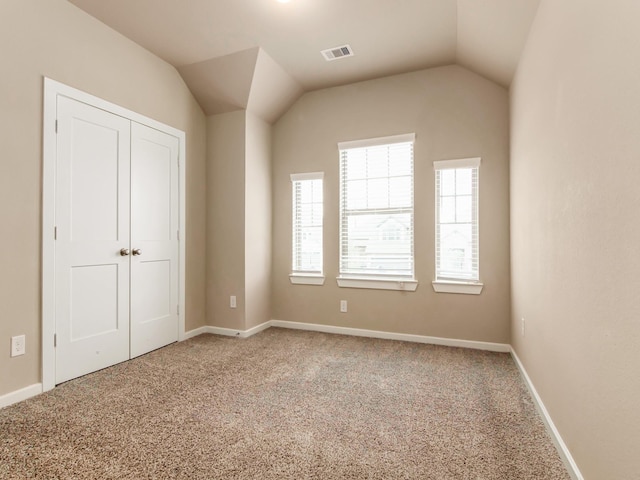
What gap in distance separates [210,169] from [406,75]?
8.04 feet

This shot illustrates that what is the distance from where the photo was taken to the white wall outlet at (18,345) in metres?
2.31

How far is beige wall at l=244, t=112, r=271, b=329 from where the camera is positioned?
3936mm

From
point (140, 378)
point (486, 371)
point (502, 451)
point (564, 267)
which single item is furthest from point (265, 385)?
point (564, 267)

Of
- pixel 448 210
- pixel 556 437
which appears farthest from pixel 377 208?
pixel 556 437

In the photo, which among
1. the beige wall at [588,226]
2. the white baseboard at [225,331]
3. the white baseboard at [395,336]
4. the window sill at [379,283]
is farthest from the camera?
the white baseboard at [225,331]

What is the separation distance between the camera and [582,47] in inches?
59.0

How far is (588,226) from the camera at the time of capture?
4.76ft

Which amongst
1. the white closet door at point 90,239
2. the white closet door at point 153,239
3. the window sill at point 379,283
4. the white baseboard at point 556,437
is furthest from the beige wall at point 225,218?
the white baseboard at point 556,437

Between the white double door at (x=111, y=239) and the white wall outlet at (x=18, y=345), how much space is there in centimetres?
22

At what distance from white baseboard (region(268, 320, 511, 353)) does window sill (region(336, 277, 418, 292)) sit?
0.49m

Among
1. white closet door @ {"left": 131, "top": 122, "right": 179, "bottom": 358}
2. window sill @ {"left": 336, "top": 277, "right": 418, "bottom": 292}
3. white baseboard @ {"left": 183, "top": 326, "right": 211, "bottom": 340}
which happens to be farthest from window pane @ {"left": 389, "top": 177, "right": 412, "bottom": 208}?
white baseboard @ {"left": 183, "top": 326, "right": 211, "bottom": 340}

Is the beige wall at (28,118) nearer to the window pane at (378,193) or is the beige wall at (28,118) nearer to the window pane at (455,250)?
the window pane at (378,193)

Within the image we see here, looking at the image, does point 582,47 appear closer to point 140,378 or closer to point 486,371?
point 486,371

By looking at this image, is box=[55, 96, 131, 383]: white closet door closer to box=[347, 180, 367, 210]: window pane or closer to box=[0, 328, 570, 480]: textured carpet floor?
box=[0, 328, 570, 480]: textured carpet floor
